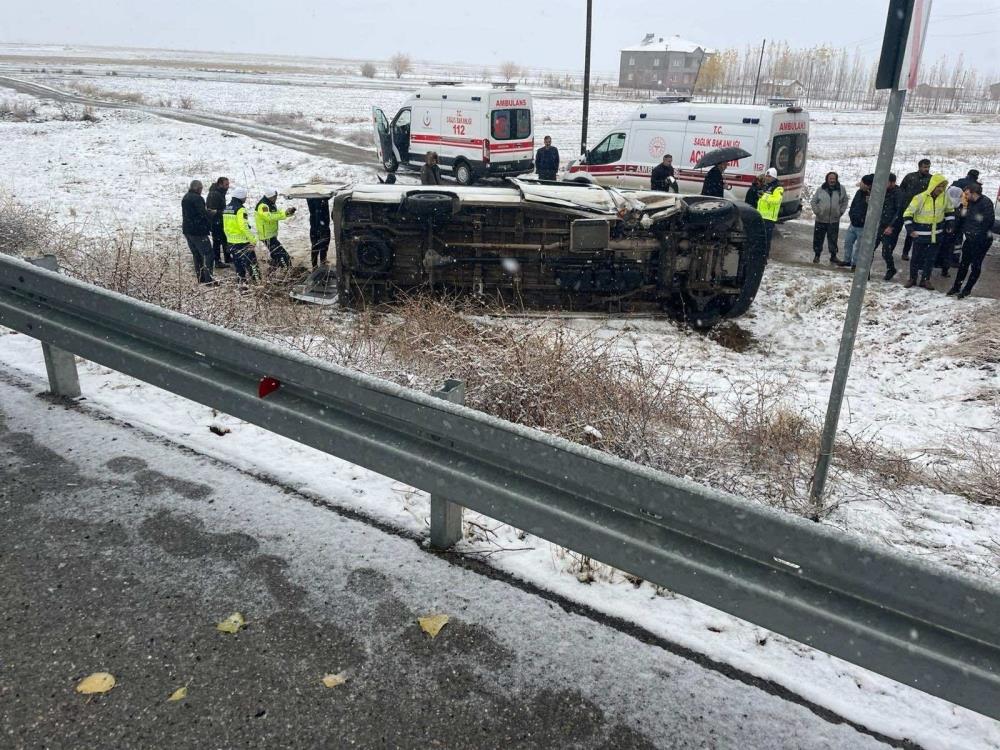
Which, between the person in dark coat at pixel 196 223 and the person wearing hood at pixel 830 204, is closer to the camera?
the person in dark coat at pixel 196 223

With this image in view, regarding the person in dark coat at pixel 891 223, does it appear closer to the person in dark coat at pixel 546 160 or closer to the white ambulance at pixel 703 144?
the white ambulance at pixel 703 144

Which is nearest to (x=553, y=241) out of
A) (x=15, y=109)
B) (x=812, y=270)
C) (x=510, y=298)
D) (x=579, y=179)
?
(x=510, y=298)

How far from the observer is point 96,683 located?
2.54m

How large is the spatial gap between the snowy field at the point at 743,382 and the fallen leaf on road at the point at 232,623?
2.80 feet

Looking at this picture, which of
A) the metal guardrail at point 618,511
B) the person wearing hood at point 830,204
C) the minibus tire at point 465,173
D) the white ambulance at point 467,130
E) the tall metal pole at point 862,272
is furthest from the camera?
the minibus tire at point 465,173

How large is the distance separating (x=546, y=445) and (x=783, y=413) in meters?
4.15

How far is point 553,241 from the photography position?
31.3ft

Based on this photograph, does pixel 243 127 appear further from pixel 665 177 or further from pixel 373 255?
pixel 373 255

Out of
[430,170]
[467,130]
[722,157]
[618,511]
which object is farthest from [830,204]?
[618,511]

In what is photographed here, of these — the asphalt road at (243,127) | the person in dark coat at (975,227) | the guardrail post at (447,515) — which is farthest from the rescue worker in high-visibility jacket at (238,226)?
the asphalt road at (243,127)

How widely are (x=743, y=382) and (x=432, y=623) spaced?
596cm

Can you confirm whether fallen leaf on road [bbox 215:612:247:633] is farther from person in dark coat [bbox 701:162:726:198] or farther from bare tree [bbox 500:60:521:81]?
bare tree [bbox 500:60:521:81]

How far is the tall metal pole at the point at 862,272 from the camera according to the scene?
3.50 m

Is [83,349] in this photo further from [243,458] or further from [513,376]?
[513,376]
